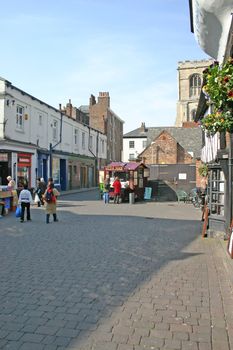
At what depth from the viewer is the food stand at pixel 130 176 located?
24.4 m

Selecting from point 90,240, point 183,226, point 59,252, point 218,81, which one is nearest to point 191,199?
point 183,226

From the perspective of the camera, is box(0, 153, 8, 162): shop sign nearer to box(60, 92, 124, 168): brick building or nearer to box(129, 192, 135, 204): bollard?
box(129, 192, 135, 204): bollard

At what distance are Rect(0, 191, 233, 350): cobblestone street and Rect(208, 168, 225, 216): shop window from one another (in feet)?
3.82

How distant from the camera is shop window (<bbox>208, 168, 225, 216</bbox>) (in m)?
11.1

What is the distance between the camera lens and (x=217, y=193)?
36.8 feet

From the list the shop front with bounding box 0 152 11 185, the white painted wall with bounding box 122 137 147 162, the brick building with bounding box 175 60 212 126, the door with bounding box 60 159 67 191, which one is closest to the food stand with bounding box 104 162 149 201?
the shop front with bounding box 0 152 11 185

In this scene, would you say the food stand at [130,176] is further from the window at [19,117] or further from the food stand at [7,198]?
the food stand at [7,198]

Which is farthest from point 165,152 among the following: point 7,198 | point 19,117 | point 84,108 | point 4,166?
point 84,108

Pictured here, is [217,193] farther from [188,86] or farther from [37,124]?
[188,86]

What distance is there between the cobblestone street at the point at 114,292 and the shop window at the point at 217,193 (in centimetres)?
116

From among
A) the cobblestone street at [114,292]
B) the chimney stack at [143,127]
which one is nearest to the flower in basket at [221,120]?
the cobblestone street at [114,292]

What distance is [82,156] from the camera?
133 ft

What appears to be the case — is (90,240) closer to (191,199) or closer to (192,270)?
(192,270)

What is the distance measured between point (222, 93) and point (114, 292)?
137 inches
